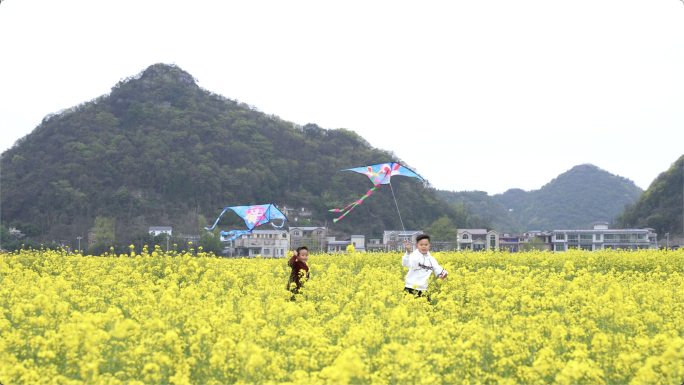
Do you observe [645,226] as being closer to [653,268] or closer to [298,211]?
[298,211]

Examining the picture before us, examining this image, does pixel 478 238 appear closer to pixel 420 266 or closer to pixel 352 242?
pixel 352 242

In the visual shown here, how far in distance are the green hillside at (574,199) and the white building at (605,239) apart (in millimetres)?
41474

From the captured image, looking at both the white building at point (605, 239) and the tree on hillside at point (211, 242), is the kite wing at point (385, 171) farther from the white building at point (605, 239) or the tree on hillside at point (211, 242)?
the white building at point (605, 239)

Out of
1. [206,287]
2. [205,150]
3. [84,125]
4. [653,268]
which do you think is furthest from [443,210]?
[206,287]

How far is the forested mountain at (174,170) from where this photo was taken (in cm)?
5934

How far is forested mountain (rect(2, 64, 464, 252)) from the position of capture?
59.3 m


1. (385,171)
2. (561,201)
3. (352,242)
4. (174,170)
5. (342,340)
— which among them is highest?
(174,170)

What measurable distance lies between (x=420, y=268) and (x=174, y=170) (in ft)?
215

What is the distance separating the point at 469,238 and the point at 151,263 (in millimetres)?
54922

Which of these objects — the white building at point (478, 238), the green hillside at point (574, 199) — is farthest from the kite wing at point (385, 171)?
the green hillside at point (574, 199)

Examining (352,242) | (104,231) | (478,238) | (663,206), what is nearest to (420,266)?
(104,231)

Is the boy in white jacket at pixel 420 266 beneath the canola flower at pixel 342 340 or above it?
above

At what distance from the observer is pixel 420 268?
22.9 ft

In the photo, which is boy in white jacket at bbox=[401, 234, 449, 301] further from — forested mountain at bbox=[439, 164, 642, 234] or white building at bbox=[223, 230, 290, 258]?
forested mountain at bbox=[439, 164, 642, 234]
